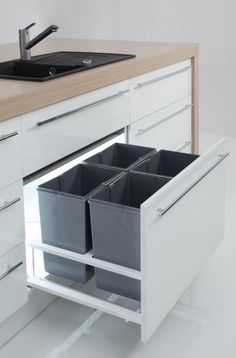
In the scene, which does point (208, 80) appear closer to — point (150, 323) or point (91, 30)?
point (91, 30)

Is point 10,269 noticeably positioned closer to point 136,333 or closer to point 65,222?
point 65,222

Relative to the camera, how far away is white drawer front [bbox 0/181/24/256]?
1594mm

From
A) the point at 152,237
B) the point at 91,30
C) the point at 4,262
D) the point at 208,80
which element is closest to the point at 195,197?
the point at 152,237

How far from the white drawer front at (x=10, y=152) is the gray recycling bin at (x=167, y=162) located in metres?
0.53

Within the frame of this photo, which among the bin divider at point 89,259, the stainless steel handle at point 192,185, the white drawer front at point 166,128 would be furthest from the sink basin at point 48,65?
the bin divider at point 89,259

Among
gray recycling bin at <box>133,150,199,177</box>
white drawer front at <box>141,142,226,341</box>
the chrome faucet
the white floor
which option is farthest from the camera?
the chrome faucet

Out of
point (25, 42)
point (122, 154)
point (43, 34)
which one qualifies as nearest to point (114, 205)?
point (122, 154)

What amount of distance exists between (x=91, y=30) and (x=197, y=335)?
10.7 ft

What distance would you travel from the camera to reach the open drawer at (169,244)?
1531 millimetres

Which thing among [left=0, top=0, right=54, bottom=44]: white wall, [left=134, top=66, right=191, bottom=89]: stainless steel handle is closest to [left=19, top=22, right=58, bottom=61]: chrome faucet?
[left=134, top=66, right=191, bottom=89]: stainless steel handle

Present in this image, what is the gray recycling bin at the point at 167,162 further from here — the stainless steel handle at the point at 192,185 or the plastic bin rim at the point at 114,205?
the plastic bin rim at the point at 114,205

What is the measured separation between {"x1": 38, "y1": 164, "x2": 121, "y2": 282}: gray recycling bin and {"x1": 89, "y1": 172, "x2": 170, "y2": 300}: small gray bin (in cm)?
4

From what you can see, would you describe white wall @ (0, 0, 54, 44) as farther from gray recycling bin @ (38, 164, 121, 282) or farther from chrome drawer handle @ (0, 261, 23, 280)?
chrome drawer handle @ (0, 261, 23, 280)

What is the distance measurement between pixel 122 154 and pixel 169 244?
23.9 inches
